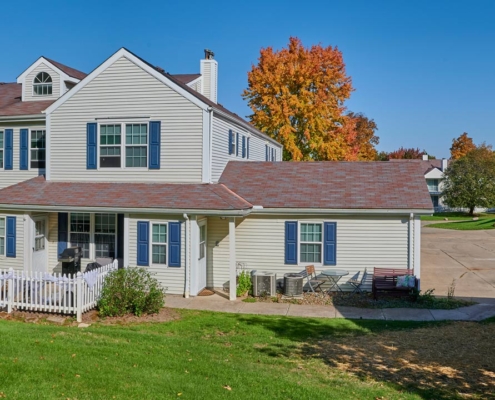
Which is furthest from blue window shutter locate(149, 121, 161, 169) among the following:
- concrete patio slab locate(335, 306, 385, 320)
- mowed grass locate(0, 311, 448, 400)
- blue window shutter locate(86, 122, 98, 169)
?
concrete patio slab locate(335, 306, 385, 320)

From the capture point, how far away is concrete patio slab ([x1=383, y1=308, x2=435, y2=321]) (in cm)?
1330

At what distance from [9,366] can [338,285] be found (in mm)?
11247

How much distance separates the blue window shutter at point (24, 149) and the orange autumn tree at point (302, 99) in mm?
22250

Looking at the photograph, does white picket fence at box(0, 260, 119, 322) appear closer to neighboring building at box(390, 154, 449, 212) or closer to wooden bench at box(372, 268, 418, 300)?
wooden bench at box(372, 268, 418, 300)

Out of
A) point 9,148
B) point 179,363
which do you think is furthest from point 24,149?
point 179,363

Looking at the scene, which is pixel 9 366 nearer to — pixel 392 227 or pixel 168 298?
pixel 168 298

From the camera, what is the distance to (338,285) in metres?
16.4

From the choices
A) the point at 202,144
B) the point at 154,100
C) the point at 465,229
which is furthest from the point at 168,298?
the point at 465,229

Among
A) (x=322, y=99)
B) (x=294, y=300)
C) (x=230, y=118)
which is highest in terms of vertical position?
(x=322, y=99)

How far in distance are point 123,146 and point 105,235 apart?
11.2 feet

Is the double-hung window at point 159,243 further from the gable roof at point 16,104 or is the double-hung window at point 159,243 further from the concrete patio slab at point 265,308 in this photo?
the gable roof at point 16,104

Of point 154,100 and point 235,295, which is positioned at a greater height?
point 154,100

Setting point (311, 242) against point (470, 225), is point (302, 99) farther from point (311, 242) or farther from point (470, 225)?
point (311, 242)

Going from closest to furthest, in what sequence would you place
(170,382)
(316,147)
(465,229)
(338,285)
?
1. (170,382)
2. (338,285)
3. (316,147)
4. (465,229)
